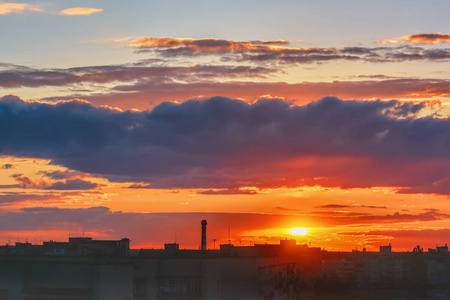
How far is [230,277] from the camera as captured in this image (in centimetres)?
11656

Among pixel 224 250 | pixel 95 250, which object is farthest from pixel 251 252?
pixel 95 250

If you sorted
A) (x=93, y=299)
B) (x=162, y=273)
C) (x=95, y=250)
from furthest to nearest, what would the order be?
(x=95, y=250) < (x=162, y=273) < (x=93, y=299)

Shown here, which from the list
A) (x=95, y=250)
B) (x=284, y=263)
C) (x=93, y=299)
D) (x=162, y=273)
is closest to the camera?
(x=93, y=299)

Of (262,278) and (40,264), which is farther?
(262,278)

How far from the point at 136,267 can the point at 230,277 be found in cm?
1417

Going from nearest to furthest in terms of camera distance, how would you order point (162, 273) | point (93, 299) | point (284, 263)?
1. point (93, 299)
2. point (162, 273)
3. point (284, 263)

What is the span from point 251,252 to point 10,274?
5739cm

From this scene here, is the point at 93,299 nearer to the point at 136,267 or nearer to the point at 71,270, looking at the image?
the point at 71,270

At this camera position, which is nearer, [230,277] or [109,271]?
[109,271]

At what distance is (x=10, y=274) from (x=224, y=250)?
55.2m

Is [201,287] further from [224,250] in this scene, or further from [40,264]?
[224,250]

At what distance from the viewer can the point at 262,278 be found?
12369 cm

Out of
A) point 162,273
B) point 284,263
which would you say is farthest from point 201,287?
point 284,263

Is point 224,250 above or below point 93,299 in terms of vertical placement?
above
